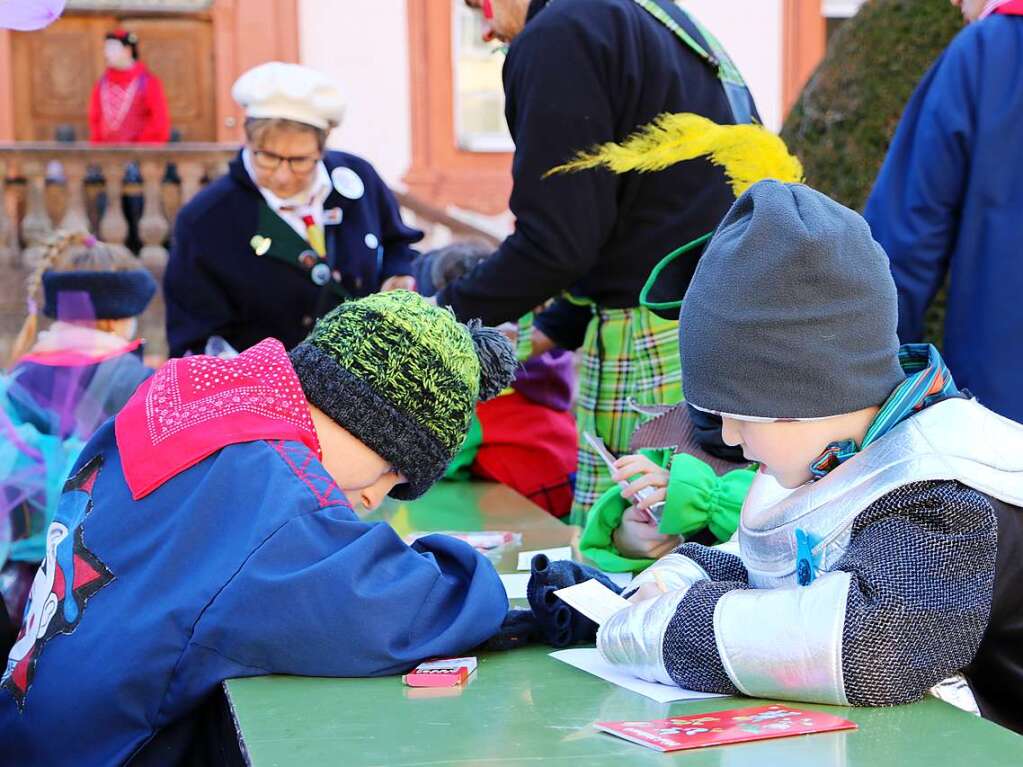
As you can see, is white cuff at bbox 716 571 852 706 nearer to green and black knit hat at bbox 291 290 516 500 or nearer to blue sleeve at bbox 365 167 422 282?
green and black knit hat at bbox 291 290 516 500

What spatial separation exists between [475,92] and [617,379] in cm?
961

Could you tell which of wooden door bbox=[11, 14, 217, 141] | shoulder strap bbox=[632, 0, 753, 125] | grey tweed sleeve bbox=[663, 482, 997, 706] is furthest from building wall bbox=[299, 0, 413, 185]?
grey tweed sleeve bbox=[663, 482, 997, 706]

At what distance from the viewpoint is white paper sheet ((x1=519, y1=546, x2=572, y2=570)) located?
8.27 feet

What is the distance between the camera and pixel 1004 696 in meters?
→ 1.78

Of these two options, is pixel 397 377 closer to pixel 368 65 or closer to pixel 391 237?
pixel 391 237

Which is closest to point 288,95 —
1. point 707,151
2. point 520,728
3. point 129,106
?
point 707,151

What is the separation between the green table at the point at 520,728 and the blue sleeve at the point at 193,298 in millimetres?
A: 2552

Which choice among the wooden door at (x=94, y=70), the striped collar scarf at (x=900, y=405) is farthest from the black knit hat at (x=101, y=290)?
the wooden door at (x=94, y=70)

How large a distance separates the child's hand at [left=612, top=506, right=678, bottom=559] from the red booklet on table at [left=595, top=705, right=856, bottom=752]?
92 cm

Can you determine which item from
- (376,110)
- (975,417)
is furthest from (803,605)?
(376,110)

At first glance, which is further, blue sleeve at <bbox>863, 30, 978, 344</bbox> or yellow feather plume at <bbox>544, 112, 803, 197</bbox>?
blue sleeve at <bbox>863, 30, 978, 344</bbox>

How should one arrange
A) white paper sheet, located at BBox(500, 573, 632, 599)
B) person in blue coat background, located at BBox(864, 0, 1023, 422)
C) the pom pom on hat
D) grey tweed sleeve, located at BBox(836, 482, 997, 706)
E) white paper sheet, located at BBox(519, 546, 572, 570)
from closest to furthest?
grey tweed sleeve, located at BBox(836, 482, 997, 706) < the pom pom on hat < white paper sheet, located at BBox(500, 573, 632, 599) < white paper sheet, located at BBox(519, 546, 572, 570) < person in blue coat background, located at BBox(864, 0, 1023, 422)

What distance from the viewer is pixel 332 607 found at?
1.70m

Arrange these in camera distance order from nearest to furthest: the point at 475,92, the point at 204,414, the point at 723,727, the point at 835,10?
the point at 723,727
the point at 204,414
the point at 475,92
the point at 835,10
